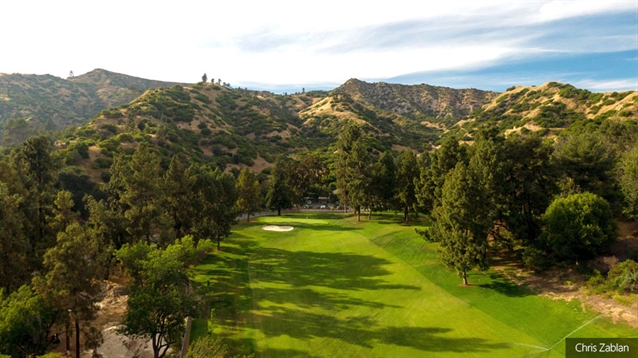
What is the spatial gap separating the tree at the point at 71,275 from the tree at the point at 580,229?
40.0 meters

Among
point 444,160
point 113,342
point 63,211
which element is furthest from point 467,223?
point 63,211

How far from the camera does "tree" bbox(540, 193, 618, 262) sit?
30.8 metres

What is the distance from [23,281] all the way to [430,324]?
33488 millimetres

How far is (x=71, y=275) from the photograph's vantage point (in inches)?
798

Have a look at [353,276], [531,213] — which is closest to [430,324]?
[353,276]

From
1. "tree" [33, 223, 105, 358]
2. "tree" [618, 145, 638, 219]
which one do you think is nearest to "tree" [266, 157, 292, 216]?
"tree" [33, 223, 105, 358]

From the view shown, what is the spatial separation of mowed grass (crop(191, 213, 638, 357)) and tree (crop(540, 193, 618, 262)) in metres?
6.36

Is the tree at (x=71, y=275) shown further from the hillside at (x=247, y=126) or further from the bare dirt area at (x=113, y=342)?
the hillside at (x=247, y=126)

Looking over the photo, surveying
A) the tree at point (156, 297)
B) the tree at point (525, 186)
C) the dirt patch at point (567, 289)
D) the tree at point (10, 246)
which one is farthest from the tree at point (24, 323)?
the tree at point (525, 186)

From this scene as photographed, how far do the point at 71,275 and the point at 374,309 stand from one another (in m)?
23.2

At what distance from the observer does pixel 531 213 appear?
1524 inches

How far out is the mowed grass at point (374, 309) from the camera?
23531 mm

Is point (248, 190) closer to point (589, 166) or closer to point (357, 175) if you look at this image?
point (357, 175)

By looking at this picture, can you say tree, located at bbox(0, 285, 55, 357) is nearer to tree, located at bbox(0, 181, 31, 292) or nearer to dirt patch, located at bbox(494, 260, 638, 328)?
tree, located at bbox(0, 181, 31, 292)
